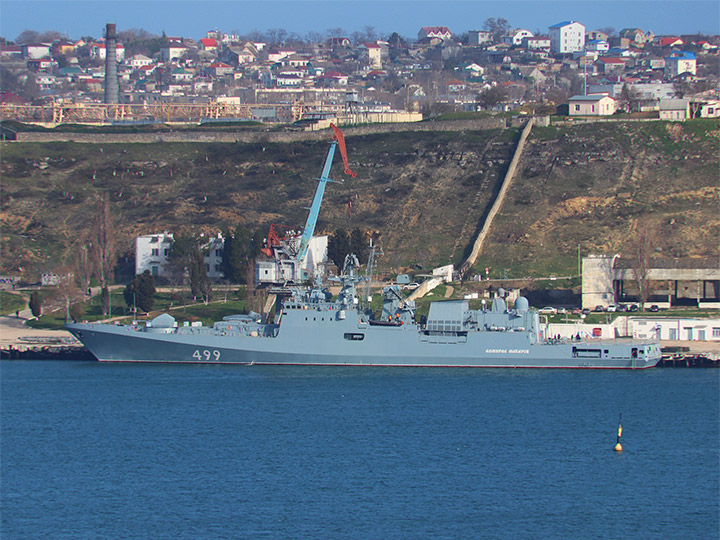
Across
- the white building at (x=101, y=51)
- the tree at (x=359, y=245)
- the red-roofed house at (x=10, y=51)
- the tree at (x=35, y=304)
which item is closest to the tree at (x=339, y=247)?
the tree at (x=359, y=245)

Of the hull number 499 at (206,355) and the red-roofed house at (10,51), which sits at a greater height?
the red-roofed house at (10,51)

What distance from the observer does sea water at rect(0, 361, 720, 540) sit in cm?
3052

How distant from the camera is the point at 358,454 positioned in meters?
36.4

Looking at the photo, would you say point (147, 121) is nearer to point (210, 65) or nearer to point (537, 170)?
point (537, 170)

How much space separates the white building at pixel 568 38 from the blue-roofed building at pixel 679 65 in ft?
85.2

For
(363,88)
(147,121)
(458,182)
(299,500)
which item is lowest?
(299,500)

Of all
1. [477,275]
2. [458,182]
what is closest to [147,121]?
[458,182]

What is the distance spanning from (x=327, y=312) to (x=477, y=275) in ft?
44.1

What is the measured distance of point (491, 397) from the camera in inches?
1732

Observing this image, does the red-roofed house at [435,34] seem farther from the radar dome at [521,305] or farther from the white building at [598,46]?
the radar dome at [521,305]

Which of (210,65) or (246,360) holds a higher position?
(210,65)

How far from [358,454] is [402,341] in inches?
581

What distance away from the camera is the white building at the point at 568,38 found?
578 ft

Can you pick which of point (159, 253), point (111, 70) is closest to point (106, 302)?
point (159, 253)
